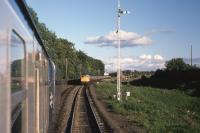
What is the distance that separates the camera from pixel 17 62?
4.65 m

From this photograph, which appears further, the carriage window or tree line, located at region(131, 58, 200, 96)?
tree line, located at region(131, 58, 200, 96)

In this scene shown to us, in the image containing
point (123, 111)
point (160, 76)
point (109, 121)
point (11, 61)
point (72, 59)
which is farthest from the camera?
point (72, 59)

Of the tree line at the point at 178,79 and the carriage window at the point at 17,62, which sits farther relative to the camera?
the tree line at the point at 178,79

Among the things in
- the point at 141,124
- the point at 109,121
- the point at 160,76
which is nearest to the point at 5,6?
the point at 141,124

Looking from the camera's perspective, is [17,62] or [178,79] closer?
[17,62]

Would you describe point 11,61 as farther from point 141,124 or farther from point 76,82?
point 76,82

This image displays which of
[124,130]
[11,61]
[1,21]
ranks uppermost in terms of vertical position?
[1,21]

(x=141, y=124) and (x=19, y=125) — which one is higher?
(x=19, y=125)

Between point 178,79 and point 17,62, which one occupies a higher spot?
point 17,62

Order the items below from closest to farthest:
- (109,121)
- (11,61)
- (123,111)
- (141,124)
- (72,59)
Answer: (11,61)
(141,124)
(109,121)
(123,111)
(72,59)

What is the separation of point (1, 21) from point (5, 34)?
20 centimetres

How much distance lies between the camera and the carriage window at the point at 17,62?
14.3ft

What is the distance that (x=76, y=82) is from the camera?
10506 centimetres

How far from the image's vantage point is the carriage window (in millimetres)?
4344
